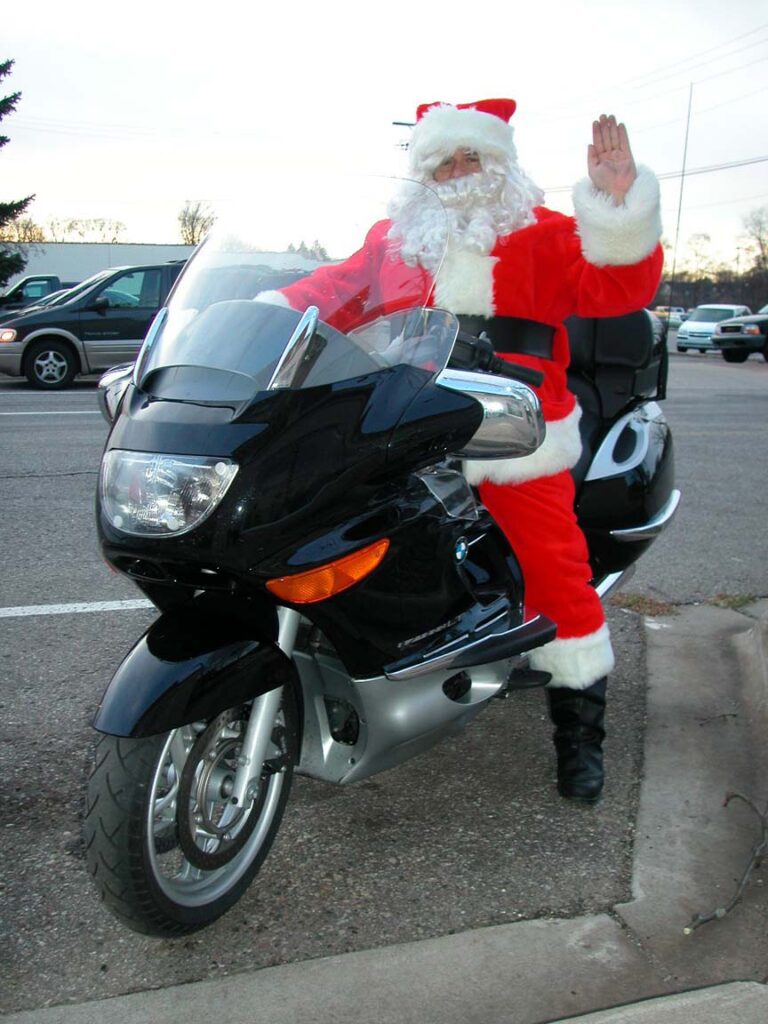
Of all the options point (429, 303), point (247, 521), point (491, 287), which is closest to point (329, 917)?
point (247, 521)

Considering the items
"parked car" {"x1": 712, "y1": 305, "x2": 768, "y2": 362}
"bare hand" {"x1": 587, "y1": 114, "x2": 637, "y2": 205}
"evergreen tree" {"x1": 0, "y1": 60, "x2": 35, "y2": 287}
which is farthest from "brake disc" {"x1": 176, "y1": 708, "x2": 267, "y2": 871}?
"evergreen tree" {"x1": 0, "y1": 60, "x2": 35, "y2": 287}

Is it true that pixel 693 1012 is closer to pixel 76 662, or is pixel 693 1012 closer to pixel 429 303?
pixel 429 303

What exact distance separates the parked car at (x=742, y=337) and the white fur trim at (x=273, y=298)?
22936 millimetres

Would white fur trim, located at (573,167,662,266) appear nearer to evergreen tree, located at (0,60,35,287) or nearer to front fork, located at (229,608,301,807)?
front fork, located at (229,608,301,807)

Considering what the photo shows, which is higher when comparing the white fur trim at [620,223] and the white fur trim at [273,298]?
the white fur trim at [620,223]

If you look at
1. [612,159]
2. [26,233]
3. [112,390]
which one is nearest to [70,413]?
[112,390]

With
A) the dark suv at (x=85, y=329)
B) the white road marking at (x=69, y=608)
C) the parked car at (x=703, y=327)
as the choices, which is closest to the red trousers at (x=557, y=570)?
the white road marking at (x=69, y=608)

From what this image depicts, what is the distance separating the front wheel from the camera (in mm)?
2148

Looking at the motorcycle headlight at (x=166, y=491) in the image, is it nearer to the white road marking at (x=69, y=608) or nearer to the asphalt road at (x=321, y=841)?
the asphalt road at (x=321, y=841)

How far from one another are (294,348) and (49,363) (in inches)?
464

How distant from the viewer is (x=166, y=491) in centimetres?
A: 205

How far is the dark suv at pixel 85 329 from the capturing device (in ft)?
42.9

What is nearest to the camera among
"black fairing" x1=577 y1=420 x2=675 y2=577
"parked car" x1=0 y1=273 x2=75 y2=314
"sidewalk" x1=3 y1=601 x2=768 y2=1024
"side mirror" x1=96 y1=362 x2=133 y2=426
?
"sidewalk" x1=3 y1=601 x2=768 y2=1024

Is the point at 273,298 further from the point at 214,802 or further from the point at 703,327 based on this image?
the point at 703,327
